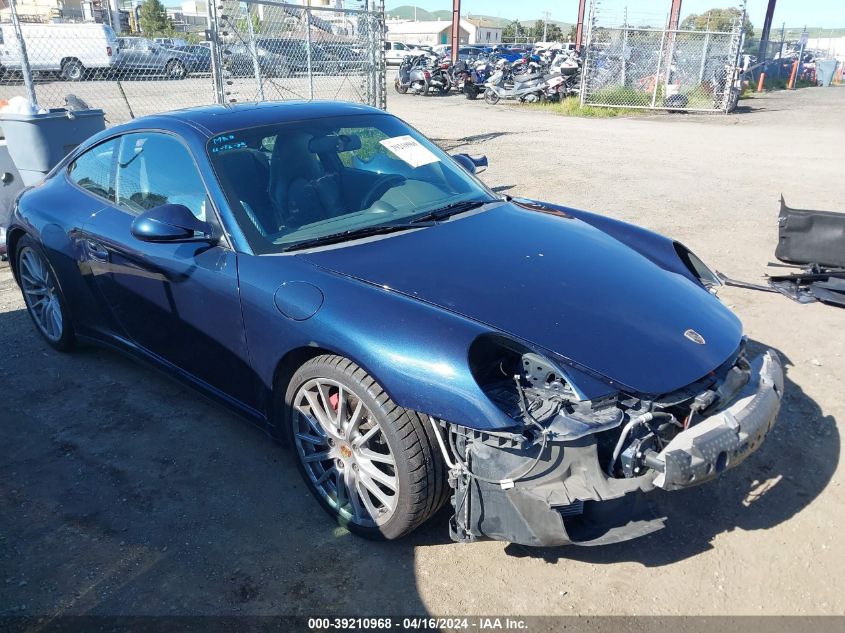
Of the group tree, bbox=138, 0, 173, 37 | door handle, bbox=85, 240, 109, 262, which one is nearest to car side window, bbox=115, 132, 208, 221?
door handle, bbox=85, 240, 109, 262

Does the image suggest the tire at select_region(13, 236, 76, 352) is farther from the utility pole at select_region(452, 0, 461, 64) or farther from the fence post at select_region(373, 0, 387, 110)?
the utility pole at select_region(452, 0, 461, 64)

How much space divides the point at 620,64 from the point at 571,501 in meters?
19.7

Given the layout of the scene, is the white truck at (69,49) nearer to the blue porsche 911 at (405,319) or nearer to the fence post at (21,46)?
the fence post at (21,46)

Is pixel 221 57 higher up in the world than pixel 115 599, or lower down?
higher up

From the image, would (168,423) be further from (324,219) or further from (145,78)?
(145,78)

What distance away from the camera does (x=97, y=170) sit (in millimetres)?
4082

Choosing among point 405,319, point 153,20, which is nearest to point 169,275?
point 405,319

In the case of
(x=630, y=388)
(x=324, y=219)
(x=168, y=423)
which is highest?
(x=324, y=219)

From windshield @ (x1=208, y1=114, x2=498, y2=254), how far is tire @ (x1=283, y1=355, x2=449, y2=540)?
2.29 feet

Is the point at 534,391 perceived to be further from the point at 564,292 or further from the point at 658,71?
the point at 658,71

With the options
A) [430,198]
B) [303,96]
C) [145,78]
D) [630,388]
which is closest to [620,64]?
[303,96]

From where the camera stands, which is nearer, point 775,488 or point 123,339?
point 775,488

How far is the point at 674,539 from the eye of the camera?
2.88 meters

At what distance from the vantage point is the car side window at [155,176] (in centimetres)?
337
